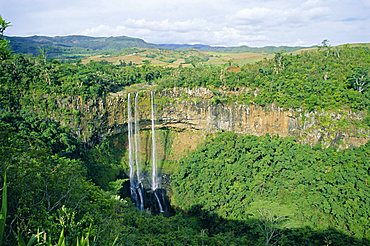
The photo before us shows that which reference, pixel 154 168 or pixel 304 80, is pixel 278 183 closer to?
pixel 304 80

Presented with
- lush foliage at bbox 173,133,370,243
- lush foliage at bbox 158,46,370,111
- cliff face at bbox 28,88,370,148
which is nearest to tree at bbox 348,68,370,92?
lush foliage at bbox 158,46,370,111

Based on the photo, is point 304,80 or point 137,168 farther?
point 137,168

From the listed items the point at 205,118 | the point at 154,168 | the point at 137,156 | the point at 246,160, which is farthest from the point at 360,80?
the point at 137,156

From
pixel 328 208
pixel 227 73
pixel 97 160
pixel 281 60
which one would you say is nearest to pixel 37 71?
pixel 97 160

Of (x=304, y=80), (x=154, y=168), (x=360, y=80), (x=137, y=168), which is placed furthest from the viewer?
(x=154, y=168)

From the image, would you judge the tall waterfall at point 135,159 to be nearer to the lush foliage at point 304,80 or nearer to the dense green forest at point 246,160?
the dense green forest at point 246,160

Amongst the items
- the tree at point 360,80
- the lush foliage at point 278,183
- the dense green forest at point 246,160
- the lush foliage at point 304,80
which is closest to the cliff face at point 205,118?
the dense green forest at point 246,160
